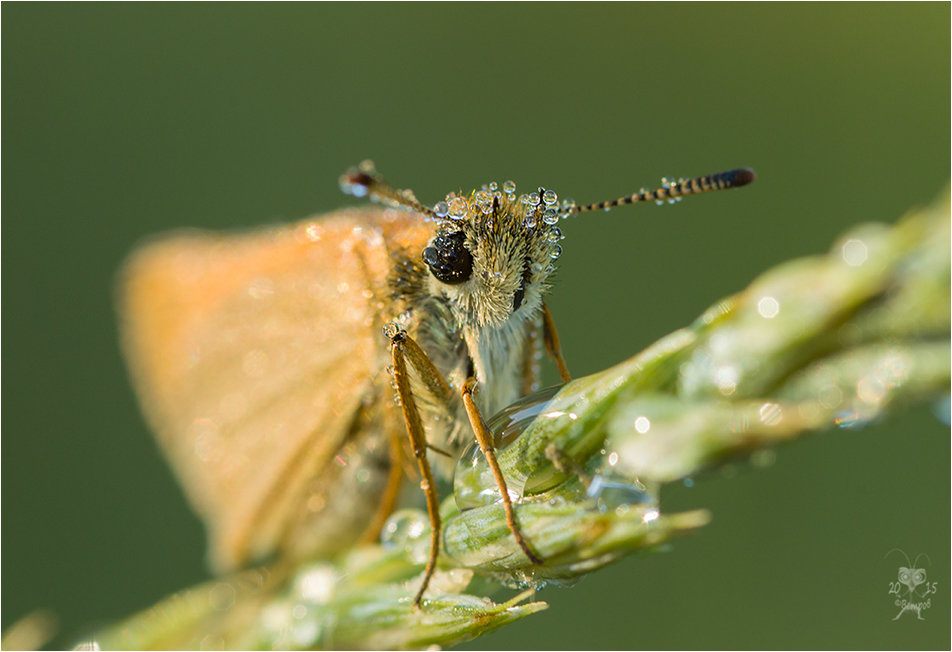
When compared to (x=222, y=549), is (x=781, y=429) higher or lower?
lower

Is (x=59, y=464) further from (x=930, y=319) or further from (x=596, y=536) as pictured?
(x=930, y=319)

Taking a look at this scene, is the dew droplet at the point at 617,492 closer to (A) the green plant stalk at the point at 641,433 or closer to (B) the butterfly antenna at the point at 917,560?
(A) the green plant stalk at the point at 641,433

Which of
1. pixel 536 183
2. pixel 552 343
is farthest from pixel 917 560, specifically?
pixel 536 183

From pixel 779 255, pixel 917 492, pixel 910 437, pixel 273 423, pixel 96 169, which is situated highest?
pixel 96 169

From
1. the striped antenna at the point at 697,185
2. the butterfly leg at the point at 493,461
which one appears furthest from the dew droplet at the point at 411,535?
the striped antenna at the point at 697,185

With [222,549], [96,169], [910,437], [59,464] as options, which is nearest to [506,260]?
[222,549]

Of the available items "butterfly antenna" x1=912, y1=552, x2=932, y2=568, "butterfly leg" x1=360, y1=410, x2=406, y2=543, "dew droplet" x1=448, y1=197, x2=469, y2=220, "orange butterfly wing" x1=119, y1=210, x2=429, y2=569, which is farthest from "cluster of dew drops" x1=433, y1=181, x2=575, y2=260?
"butterfly antenna" x1=912, y1=552, x2=932, y2=568
